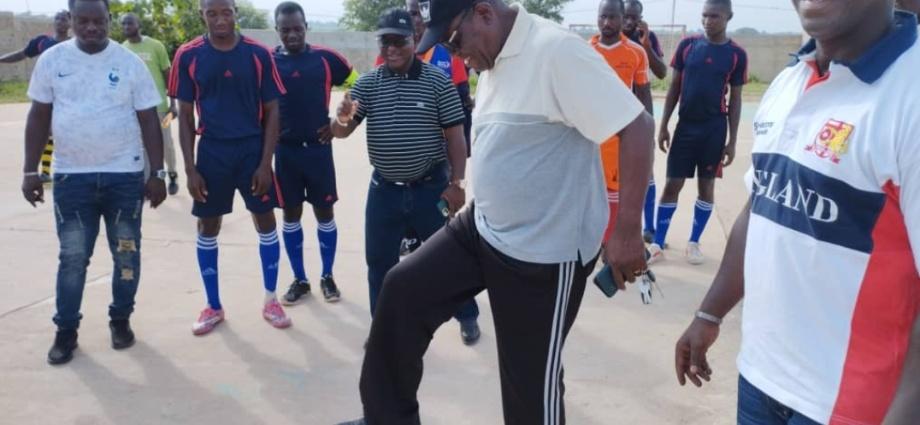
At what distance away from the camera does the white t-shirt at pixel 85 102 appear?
13.4ft

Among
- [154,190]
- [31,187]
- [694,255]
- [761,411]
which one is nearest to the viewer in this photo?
[761,411]

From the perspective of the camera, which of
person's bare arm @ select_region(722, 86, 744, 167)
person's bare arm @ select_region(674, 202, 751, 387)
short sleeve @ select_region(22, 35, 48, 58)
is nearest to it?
person's bare arm @ select_region(674, 202, 751, 387)

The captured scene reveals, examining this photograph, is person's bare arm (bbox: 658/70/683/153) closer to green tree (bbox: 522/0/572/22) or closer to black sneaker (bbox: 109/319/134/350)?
black sneaker (bbox: 109/319/134/350)

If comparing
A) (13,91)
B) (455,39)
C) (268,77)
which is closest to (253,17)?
(13,91)

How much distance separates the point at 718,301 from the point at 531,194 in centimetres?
75

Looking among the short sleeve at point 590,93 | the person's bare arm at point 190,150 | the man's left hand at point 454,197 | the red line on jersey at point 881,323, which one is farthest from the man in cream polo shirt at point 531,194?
the person's bare arm at point 190,150

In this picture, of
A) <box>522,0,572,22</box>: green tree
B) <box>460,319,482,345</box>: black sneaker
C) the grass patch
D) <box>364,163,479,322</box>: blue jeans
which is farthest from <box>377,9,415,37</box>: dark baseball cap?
<box>522,0,572,22</box>: green tree

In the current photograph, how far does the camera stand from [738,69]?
20.1 feet

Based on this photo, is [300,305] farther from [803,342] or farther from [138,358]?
[803,342]

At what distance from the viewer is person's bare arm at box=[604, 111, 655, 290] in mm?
2539

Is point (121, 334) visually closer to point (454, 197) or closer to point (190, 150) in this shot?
point (190, 150)

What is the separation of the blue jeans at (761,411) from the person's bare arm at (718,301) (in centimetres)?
25

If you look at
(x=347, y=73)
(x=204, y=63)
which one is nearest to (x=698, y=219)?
(x=347, y=73)

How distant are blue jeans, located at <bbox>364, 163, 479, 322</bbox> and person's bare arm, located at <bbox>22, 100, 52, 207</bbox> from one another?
1706 millimetres
